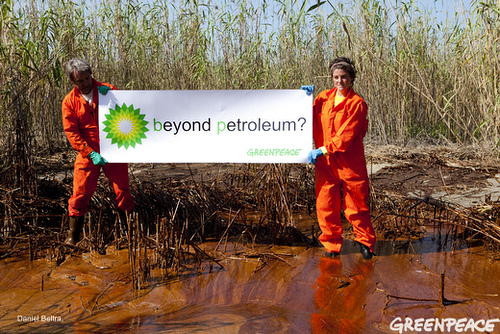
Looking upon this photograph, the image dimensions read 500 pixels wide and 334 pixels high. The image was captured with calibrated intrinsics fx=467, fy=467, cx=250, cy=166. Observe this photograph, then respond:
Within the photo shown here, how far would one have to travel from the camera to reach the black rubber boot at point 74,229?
3.84m

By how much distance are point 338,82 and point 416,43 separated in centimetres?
492

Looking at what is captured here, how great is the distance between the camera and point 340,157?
355 centimetres

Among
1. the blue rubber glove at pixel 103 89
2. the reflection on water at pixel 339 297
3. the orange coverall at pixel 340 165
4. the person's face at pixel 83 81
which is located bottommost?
the reflection on water at pixel 339 297

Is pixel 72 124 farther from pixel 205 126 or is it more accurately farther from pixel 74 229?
pixel 205 126

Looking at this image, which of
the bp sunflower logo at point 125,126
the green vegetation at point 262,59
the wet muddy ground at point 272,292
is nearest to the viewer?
the wet muddy ground at point 272,292

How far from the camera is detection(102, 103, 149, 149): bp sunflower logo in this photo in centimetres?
371

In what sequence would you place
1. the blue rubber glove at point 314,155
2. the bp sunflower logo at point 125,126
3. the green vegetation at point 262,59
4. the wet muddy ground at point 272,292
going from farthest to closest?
the green vegetation at point 262,59 → the bp sunflower logo at point 125,126 → the blue rubber glove at point 314,155 → the wet muddy ground at point 272,292

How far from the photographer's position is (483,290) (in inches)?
121

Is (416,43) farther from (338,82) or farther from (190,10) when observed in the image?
(338,82)

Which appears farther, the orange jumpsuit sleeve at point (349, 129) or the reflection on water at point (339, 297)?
the orange jumpsuit sleeve at point (349, 129)

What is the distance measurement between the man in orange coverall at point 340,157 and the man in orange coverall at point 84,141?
A: 1.60 meters

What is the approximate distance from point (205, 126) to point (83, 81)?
38.9 inches

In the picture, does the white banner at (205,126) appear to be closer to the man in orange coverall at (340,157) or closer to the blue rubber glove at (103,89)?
the blue rubber glove at (103,89)

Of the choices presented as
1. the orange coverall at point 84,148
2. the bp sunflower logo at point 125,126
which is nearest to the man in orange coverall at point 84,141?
the orange coverall at point 84,148
